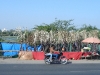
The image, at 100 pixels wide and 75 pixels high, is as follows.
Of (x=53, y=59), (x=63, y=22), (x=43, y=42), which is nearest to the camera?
(x=53, y=59)

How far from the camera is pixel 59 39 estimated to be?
34.6m

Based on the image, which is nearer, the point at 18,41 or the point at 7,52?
the point at 7,52

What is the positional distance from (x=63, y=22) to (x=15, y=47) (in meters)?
12.5

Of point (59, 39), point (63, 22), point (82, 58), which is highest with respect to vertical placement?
point (63, 22)

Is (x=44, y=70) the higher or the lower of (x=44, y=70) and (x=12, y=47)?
the lower

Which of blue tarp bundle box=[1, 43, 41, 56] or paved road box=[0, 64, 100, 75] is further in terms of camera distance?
blue tarp bundle box=[1, 43, 41, 56]

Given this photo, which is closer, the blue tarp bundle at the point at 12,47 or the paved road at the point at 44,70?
the paved road at the point at 44,70

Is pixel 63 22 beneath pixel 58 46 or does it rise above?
above

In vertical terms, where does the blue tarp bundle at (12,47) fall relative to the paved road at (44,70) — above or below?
above

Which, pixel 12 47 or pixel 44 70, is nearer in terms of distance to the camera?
pixel 44 70

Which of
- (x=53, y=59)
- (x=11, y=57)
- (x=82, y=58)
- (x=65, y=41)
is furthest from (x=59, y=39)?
(x=53, y=59)

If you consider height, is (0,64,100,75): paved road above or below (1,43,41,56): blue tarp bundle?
below

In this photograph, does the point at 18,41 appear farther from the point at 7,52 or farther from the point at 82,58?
the point at 82,58

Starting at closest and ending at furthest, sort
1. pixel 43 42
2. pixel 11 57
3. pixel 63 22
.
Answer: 1. pixel 11 57
2. pixel 43 42
3. pixel 63 22
